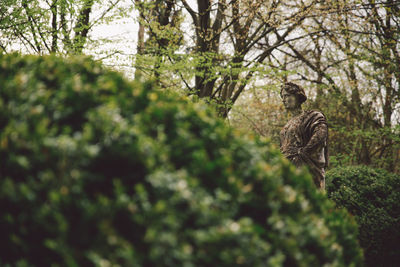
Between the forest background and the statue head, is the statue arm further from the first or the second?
the forest background

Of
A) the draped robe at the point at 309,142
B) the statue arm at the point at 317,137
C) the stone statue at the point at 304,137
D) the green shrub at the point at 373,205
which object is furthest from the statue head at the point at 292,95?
the green shrub at the point at 373,205

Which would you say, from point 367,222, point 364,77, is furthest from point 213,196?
point 364,77

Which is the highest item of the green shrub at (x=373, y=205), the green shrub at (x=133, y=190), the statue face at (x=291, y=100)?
the statue face at (x=291, y=100)

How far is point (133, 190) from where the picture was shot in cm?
155

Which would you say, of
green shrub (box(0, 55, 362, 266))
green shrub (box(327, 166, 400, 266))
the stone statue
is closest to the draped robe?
the stone statue

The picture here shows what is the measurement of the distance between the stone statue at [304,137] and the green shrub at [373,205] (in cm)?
224

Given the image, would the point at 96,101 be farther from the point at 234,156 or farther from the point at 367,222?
the point at 367,222

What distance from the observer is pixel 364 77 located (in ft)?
46.6

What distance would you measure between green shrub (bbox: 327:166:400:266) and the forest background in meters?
3.75

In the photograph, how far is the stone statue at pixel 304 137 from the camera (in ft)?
16.5

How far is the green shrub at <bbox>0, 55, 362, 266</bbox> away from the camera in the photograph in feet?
4.52

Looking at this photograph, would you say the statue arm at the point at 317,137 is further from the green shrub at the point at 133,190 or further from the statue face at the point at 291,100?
the green shrub at the point at 133,190

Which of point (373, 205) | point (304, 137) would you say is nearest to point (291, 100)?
point (304, 137)

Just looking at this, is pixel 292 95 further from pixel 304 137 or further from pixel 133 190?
pixel 133 190
